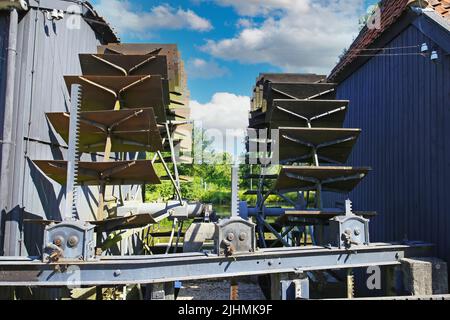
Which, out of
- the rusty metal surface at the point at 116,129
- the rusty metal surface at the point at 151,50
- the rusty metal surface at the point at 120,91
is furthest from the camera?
the rusty metal surface at the point at 151,50

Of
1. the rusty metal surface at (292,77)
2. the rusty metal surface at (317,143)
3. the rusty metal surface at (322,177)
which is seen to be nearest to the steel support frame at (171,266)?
the rusty metal surface at (322,177)

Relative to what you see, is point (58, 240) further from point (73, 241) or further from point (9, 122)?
point (9, 122)

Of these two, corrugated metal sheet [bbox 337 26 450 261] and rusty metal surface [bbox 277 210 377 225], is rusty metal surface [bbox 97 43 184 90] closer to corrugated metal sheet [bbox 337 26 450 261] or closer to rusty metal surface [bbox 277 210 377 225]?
corrugated metal sheet [bbox 337 26 450 261]

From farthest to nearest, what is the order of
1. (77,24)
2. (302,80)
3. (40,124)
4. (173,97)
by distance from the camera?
(173,97) → (302,80) → (77,24) → (40,124)

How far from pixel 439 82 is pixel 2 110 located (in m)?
6.67

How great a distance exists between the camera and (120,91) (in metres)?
7.23

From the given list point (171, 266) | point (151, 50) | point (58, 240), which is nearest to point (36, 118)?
point (58, 240)

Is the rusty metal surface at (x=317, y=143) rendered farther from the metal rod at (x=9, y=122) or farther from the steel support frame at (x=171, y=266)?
the metal rod at (x=9, y=122)

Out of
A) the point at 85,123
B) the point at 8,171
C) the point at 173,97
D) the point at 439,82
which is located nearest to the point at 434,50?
the point at 439,82

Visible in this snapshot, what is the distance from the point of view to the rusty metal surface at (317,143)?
710 centimetres

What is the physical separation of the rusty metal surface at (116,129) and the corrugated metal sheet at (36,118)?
36 centimetres

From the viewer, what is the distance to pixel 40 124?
19.9ft

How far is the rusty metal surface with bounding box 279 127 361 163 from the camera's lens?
710 cm
